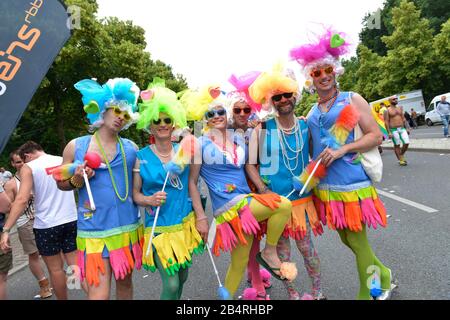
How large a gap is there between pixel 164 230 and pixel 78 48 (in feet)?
42.9

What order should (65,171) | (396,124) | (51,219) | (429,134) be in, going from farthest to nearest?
(429,134) → (396,124) → (51,219) → (65,171)

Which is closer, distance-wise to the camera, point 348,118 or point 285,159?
point 348,118

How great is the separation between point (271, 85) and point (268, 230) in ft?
3.78

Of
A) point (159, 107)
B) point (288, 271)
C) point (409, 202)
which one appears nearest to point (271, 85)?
point (159, 107)

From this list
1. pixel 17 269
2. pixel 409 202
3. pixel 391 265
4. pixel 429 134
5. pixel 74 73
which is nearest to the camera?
pixel 391 265

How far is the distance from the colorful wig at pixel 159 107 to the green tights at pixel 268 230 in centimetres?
86

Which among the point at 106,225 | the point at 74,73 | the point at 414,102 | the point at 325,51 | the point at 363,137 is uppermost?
the point at 414,102

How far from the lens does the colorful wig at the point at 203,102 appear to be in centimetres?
314

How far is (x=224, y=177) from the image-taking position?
3049mm

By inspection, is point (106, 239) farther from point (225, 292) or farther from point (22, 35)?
point (22, 35)

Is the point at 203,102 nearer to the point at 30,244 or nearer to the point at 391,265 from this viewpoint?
the point at 391,265

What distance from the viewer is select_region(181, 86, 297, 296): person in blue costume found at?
2.96m

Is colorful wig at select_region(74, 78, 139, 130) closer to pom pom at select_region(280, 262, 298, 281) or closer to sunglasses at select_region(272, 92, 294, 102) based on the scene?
sunglasses at select_region(272, 92, 294, 102)

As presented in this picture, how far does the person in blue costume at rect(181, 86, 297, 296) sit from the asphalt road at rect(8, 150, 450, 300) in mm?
874
